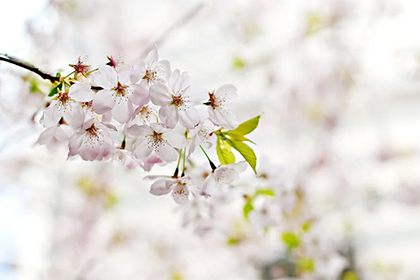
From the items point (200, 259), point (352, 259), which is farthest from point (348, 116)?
point (200, 259)

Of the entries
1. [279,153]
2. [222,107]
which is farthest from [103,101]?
[279,153]

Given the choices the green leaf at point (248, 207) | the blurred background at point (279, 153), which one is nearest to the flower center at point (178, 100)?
the green leaf at point (248, 207)

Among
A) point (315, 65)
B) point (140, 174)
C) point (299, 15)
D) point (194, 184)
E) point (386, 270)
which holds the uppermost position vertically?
point (299, 15)

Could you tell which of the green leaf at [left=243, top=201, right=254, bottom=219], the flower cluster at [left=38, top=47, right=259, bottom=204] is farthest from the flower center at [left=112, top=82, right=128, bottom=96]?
the green leaf at [left=243, top=201, right=254, bottom=219]

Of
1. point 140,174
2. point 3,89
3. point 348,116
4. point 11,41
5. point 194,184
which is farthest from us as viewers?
point 140,174

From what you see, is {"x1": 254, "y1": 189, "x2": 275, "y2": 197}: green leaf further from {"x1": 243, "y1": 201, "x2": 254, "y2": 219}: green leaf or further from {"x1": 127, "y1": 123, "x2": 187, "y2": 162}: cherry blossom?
{"x1": 127, "y1": 123, "x2": 187, "y2": 162}: cherry blossom

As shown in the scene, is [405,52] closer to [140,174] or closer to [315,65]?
[315,65]
